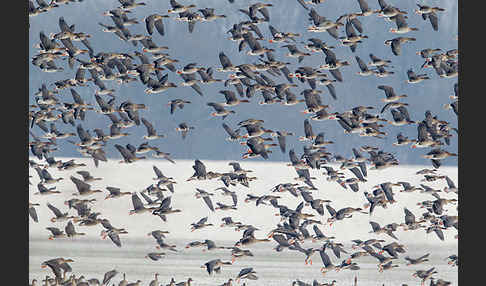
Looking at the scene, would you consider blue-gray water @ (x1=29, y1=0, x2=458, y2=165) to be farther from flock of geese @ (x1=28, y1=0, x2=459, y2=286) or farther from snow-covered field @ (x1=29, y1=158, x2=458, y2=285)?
snow-covered field @ (x1=29, y1=158, x2=458, y2=285)

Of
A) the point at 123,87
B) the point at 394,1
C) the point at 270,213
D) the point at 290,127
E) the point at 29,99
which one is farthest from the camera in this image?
the point at 270,213

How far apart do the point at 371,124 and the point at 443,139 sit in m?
1.62

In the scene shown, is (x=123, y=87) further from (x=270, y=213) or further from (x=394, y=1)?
(x=270, y=213)

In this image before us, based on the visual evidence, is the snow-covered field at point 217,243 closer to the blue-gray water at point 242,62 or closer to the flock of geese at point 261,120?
the flock of geese at point 261,120

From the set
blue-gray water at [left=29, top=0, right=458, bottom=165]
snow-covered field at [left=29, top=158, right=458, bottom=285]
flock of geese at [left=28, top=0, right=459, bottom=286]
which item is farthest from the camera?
blue-gray water at [left=29, top=0, right=458, bottom=165]

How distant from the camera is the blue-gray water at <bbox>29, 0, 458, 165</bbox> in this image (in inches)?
688

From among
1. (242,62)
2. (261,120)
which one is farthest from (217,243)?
(261,120)

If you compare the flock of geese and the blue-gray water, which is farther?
the blue-gray water

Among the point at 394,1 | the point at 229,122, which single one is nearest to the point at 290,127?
the point at 229,122

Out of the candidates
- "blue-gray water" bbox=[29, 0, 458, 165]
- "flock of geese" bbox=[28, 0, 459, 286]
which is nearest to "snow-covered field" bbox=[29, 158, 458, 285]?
"flock of geese" bbox=[28, 0, 459, 286]

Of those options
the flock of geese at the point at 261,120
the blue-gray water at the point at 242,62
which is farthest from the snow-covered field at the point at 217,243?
the blue-gray water at the point at 242,62

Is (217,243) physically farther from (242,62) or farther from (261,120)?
(261,120)

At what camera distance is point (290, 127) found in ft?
74.1

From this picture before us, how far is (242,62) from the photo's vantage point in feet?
61.8
